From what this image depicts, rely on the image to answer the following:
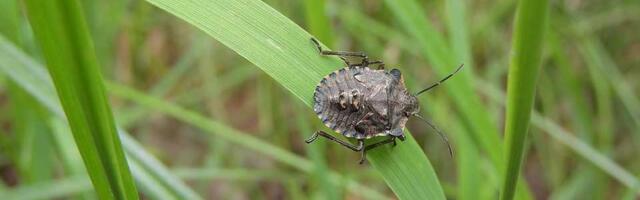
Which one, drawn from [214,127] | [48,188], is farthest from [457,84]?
[48,188]

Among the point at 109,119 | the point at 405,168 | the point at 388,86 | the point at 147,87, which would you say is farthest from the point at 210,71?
the point at 109,119

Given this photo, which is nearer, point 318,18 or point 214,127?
point 318,18

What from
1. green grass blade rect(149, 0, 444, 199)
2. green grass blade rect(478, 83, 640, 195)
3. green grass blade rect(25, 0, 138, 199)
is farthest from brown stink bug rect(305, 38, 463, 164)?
green grass blade rect(478, 83, 640, 195)

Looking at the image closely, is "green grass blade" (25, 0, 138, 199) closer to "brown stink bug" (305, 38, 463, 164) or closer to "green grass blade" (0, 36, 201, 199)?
"brown stink bug" (305, 38, 463, 164)

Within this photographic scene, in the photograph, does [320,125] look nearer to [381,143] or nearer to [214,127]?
[214,127]

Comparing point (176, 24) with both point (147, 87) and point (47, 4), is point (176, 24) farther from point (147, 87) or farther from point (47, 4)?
point (47, 4)
